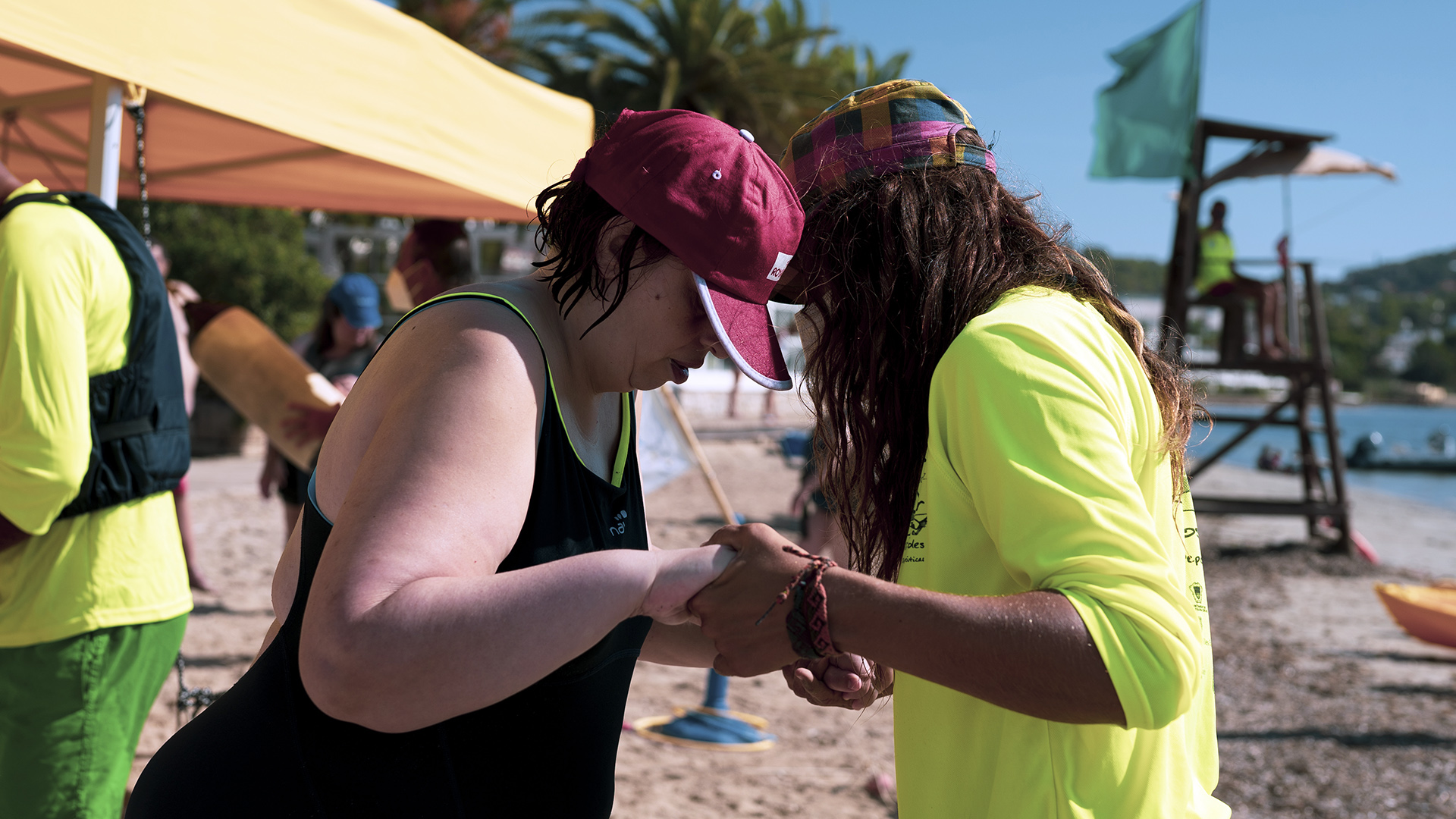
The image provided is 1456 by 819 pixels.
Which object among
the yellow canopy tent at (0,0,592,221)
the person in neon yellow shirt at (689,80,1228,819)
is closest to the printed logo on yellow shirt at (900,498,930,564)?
the person in neon yellow shirt at (689,80,1228,819)

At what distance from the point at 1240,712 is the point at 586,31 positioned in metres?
24.7

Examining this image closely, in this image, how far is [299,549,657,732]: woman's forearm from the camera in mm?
971

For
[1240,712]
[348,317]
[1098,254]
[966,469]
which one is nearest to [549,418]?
[966,469]

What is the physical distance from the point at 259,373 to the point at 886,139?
279 centimetres

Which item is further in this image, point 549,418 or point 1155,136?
point 1155,136

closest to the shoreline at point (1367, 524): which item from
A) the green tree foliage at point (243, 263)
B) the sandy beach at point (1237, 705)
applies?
the sandy beach at point (1237, 705)

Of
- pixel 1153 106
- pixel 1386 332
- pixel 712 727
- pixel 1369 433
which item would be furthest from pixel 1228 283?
pixel 1386 332

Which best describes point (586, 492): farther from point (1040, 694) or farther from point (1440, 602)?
point (1440, 602)

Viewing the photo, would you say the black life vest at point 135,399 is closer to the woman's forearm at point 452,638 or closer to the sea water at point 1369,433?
the woman's forearm at point 452,638

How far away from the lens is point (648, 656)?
63.8 inches

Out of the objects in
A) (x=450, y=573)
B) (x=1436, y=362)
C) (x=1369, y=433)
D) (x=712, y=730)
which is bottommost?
(x=1369, y=433)

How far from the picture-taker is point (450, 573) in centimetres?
101

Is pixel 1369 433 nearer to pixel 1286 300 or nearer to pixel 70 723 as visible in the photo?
pixel 1286 300

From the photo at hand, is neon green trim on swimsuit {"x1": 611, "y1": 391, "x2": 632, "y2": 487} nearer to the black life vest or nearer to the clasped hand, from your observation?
the clasped hand
